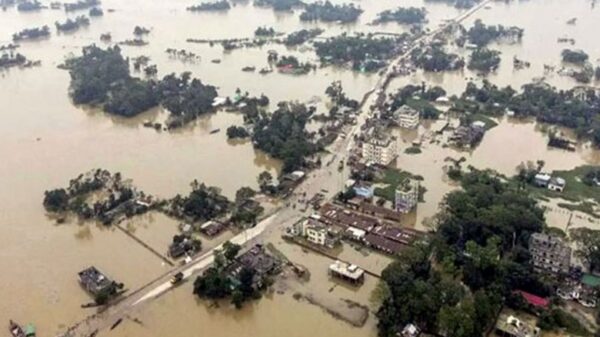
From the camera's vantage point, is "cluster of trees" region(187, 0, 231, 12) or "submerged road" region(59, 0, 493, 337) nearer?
"submerged road" region(59, 0, 493, 337)

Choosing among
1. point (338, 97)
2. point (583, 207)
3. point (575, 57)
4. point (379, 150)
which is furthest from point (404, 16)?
point (583, 207)

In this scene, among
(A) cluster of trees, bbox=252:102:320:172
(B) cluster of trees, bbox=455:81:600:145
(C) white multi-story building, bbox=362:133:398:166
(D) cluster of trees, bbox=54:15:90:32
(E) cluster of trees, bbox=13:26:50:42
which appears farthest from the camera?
(D) cluster of trees, bbox=54:15:90:32

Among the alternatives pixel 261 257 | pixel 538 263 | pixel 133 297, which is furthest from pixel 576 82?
pixel 133 297

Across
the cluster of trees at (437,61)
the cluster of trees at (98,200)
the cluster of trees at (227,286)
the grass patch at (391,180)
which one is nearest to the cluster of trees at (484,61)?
the cluster of trees at (437,61)

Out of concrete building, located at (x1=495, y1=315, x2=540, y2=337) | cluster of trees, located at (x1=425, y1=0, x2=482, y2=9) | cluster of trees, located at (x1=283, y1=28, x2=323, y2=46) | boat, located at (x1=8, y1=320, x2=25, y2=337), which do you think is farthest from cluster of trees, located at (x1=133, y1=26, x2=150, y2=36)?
concrete building, located at (x1=495, y1=315, x2=540, y2=337)

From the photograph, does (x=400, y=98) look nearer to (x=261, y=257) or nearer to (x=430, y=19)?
(x=261, y=257)

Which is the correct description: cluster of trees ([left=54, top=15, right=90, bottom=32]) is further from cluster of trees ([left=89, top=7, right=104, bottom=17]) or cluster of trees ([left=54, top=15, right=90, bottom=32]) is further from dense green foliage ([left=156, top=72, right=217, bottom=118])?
dense green foliage ([left=156, top=72, right=217, bottom=118])
